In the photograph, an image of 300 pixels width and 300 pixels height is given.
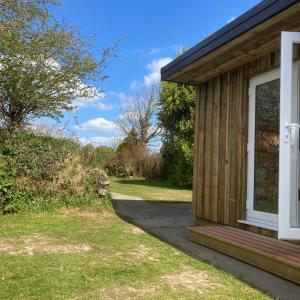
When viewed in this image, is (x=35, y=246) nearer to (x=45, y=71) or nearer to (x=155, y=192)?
(x=45, y=71)

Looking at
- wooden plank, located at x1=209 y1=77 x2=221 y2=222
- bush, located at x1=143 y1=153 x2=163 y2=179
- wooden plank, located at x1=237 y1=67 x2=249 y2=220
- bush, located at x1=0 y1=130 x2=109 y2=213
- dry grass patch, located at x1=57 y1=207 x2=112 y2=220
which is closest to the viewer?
wooden plank, located at x1=237 y1=67 x2=249 y2=220

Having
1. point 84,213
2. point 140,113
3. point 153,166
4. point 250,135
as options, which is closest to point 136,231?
point 84,213

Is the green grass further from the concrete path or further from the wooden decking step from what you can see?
the wooden decking step

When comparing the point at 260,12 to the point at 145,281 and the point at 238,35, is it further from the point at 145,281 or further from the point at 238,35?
the point at 145,281

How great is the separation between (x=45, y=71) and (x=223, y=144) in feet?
16.2

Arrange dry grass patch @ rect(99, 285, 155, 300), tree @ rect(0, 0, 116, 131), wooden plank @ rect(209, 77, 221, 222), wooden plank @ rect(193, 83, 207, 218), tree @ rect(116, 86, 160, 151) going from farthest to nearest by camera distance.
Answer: tree @ rect(116, 86, 160, 151), tree @ rect(0, 0, 116, 131), wooden plank @ rect(193, 83, 207, 218), wooden plank @ rect(209, 77, 221, 222), dry grass patch @ rect(99, 285, 155, 300)

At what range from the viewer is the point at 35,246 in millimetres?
5453

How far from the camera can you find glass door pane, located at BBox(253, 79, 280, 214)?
5629 millimetres

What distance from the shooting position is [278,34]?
505cm

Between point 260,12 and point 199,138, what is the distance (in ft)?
10.7

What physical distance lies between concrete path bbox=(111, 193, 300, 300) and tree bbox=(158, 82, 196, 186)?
6.27m


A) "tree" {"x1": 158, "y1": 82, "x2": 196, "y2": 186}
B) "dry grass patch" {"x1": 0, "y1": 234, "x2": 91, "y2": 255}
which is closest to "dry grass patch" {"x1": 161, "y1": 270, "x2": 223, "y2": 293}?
"dry grass patch" {"x1": 0, "y1": 234, "x2": 91, "y2": 255}

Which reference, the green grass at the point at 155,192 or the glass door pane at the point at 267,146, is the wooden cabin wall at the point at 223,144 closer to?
the glass door pane at the point at 267,146

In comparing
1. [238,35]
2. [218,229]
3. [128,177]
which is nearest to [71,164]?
[218,229]
